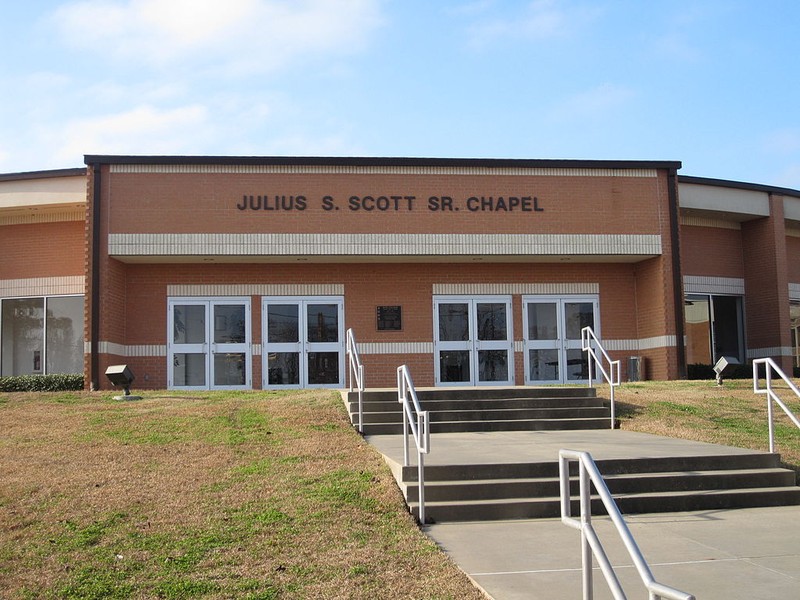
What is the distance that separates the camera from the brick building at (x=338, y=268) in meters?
19.6

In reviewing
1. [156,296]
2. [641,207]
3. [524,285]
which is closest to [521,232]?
[524,285]

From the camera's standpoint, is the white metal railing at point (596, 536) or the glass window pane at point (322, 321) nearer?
the white metal railing at point (596, 536)

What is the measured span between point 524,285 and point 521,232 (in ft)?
5.38

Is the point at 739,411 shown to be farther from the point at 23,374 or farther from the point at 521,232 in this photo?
the point at 23,374

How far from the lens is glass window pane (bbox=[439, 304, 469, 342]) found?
827 inches

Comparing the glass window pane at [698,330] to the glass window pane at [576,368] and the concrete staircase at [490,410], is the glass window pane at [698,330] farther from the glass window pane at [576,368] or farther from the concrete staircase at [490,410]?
the concrete staircase at [490,410]

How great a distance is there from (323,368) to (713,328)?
10872 millimetres

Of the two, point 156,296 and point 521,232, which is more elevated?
point 521,232

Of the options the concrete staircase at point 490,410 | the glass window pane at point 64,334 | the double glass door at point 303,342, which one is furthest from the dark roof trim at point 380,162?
the concrete staircase at point 490,410

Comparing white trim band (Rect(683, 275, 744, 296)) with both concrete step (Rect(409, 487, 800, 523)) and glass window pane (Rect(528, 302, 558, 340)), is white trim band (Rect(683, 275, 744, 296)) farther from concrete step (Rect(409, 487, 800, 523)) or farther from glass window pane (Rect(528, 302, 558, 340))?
concrete step (Rect(409, 487, 800, 523))

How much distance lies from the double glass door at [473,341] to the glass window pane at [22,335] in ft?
33.3

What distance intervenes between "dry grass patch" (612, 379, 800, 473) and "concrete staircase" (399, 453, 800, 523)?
48.6 inches

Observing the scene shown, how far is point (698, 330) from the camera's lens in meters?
23.5

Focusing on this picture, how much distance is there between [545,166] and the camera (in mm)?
20422
